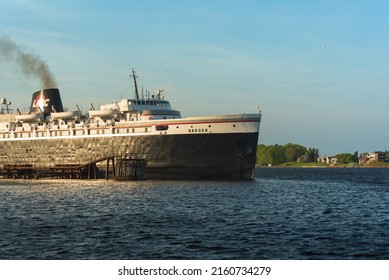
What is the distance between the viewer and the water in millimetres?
27375

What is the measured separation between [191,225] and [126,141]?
1617 inches

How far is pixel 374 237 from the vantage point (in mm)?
31750

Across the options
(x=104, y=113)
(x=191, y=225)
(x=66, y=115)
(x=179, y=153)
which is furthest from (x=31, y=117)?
(x=191, y=225)

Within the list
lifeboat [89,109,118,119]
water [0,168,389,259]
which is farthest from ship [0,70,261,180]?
water [0,168,389,259]

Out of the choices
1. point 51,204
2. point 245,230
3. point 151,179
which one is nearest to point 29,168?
point 151,179

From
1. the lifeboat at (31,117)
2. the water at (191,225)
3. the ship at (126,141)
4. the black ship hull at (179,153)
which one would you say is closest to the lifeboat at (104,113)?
the ship at (126,141)

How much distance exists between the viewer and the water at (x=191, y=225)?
89.8 feet

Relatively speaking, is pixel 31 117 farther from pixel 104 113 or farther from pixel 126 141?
pixel 126 141

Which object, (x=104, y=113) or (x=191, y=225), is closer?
(x=191, y=225)

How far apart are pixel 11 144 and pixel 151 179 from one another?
2869cm

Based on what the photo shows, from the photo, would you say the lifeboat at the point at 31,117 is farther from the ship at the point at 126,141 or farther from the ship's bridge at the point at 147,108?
the ship's bridge at the point at 147,108

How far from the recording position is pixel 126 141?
75375 mm

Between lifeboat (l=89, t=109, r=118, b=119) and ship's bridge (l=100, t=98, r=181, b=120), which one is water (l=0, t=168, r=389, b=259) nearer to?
ship's bridge (l=100, t=98, r=181, b=120)

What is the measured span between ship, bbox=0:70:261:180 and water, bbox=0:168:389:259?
10.5 m
